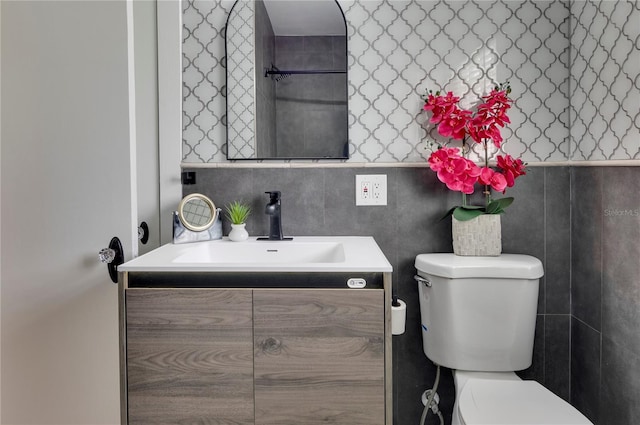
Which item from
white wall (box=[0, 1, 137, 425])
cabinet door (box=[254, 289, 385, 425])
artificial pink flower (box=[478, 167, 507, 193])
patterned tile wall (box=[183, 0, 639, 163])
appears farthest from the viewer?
patterned tile wall (box=[183, 0, 639, 163])

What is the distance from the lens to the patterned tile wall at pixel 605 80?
1.27 metres

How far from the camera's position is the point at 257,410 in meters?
1.10

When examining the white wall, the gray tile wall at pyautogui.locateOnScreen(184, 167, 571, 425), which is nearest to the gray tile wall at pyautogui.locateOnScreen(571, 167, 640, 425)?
the gray tile wall at pyautogui.locateOnScreen(184, 167, 571, 425)

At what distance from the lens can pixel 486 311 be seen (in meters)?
1.43

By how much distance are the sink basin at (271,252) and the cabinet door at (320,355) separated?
39cm

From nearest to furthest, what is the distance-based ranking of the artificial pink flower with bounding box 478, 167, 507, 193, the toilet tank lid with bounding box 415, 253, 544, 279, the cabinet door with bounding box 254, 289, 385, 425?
1. the cabinet door with bounding box 254, 289, 385, 425
2. the toilet tank lid with bounding box 415, 253, 544, 279
3. the artificial pink flower with bounding box 478, 167, 507, 193

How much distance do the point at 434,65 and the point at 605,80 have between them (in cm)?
58

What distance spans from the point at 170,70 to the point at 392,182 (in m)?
0.99

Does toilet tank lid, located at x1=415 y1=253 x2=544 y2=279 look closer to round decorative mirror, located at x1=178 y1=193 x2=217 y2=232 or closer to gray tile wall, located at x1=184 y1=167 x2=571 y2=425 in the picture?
gray tile wall, located at x1=184 y1=167 x2=571 y2=425

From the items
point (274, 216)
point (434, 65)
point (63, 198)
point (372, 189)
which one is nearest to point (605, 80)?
point (434, 65)

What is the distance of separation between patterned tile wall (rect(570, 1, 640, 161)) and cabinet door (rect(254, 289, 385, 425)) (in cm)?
96

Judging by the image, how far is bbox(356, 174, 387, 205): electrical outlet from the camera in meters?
1.67

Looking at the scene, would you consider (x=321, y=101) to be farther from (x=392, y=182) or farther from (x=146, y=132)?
(x=146, y=132)

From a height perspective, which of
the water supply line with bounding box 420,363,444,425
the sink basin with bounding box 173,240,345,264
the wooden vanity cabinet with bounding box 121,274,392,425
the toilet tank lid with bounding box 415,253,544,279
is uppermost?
the sink basin with bounding box 173,240,345,264
